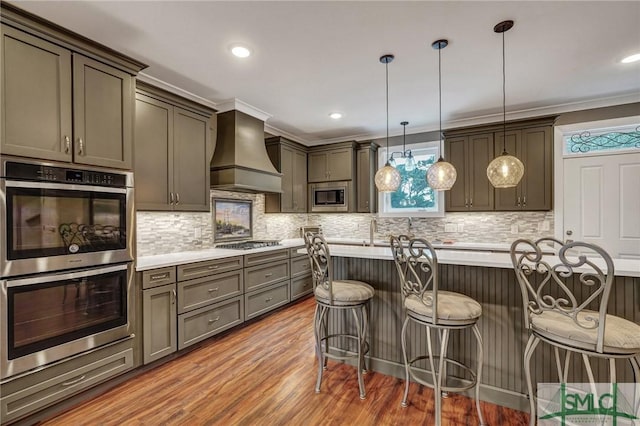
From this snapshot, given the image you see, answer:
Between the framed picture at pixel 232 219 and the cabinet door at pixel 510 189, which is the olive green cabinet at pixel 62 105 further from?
the cabinet door at pixel 510 189

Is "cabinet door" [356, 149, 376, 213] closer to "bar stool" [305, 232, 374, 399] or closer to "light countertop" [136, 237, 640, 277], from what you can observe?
"light countertop" [136, 237, 640, 277]

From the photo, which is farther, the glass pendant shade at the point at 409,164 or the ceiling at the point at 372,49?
the glass pendant shade at the point at 409,164

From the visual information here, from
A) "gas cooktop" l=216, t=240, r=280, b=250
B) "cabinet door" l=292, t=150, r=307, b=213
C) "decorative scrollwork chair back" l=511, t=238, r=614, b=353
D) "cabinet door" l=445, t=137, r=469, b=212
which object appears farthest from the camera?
"cabinet door" l=292, t=150, r=307, b=213

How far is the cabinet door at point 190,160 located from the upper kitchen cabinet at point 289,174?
146 centimetres

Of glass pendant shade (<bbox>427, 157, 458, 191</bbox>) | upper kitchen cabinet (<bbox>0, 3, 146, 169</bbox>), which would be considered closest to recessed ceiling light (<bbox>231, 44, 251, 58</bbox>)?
upper kitchen cabinet (<bbox>0, 3, 146, 169</bbox>)

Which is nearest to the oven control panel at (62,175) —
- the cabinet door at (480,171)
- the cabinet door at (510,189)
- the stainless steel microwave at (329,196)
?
the stainless steel microwave at (329,196)

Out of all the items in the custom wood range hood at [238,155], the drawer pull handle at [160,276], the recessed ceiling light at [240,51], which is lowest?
the drawer pull handle at [160,276]

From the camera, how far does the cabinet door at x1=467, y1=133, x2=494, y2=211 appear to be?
4.20 metres

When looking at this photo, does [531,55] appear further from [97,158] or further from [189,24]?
[97,158]

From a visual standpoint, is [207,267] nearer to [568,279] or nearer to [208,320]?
[208,320]

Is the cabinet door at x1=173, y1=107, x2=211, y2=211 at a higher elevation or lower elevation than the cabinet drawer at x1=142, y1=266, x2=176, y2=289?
higher

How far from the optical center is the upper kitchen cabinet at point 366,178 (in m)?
5.07

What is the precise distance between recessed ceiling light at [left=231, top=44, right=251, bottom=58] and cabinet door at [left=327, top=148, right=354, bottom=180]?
110 inches

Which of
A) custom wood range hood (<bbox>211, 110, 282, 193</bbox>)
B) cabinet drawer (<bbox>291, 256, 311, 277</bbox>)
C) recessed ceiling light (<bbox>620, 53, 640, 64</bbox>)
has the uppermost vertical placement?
recessed ceiling light (<bbox>620, 53, 640, 64</bbox>)
